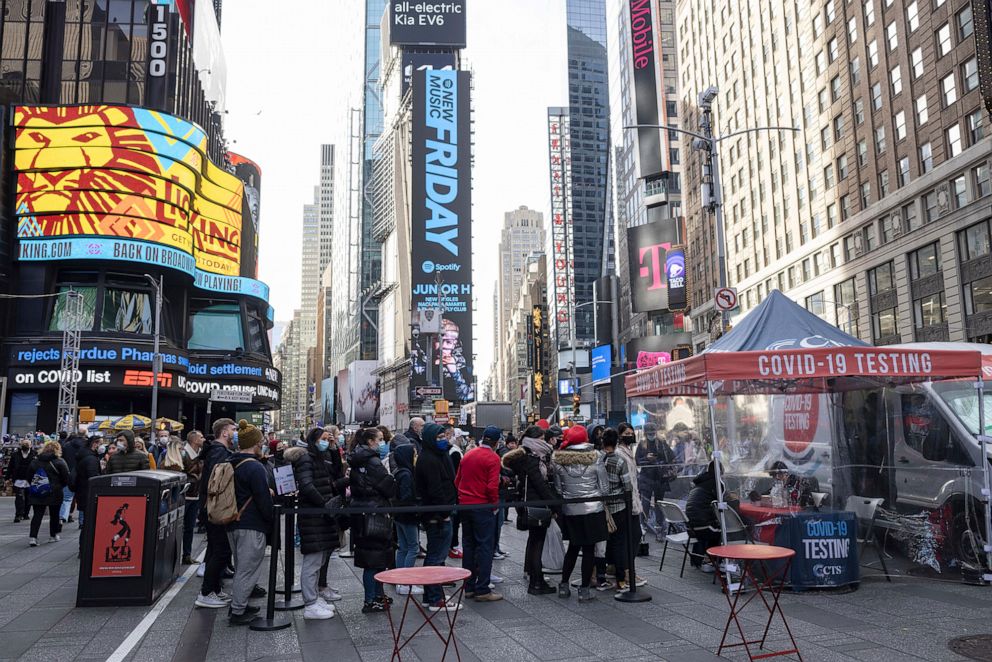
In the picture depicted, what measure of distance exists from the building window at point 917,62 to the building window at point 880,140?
13.9 feet

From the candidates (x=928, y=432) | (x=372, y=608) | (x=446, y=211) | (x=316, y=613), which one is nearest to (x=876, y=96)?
(x=928, y=432)

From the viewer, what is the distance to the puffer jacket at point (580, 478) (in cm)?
905

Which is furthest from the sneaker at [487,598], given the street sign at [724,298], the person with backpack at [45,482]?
the street sign at [724,298]

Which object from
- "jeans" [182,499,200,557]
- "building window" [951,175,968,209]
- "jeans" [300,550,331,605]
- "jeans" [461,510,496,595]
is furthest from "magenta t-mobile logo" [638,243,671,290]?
"jeans" [300,550,331,605]

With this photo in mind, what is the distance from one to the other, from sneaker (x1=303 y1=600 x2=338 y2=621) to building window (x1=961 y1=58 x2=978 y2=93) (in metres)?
42.0

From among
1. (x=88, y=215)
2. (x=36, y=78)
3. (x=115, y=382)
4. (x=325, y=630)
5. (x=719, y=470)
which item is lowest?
(x=325, y=630)

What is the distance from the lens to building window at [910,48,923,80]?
42.7 metres

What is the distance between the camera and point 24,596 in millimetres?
9570

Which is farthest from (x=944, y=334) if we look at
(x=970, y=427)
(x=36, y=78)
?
(x=36, y=78)

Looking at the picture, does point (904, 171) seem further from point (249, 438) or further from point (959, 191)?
point (249, 438)

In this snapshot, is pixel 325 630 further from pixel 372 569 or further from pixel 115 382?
pixel 115 382

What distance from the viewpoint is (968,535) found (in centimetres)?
977

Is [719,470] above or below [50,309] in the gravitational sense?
below

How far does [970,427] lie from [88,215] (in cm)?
4553
